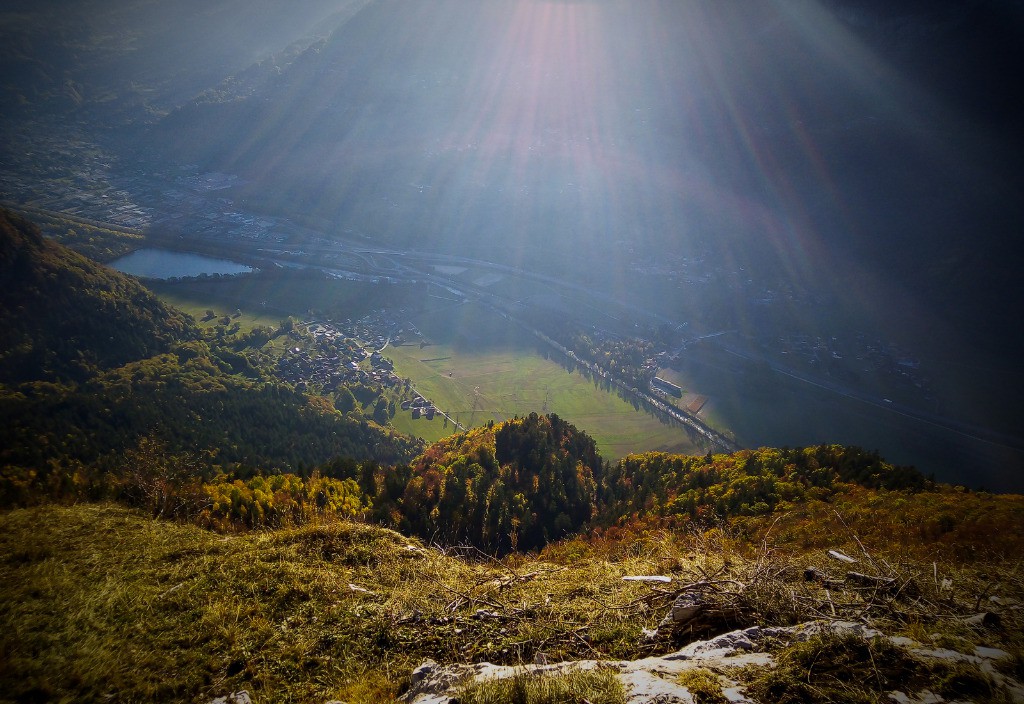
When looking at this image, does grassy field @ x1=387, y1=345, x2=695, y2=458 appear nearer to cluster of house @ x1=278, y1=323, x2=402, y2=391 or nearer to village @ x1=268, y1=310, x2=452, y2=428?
village @ x1=268, y1=310, x2=452, y2=428

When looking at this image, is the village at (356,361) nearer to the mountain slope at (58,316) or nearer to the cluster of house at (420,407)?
the cluster of house at (420,407)

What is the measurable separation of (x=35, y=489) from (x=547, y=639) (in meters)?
10.5

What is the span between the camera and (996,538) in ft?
26.5

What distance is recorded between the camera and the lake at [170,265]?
10162 cm

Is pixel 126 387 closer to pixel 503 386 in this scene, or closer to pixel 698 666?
pixel 503 386

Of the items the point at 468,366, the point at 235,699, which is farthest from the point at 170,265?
the point at 235,699

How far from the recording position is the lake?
333ft

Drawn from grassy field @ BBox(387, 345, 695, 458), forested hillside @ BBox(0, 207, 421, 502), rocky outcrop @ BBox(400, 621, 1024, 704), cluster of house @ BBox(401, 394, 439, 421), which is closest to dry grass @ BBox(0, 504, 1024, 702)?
rocky outcrop @ BBox(400, 621, 1024, 704)

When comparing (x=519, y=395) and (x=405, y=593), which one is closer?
(x=405, y=593)

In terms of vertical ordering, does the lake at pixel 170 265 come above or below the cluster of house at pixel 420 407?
above

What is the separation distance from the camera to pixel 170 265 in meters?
107

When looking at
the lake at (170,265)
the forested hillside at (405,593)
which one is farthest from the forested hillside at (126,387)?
the lake at (170,265)

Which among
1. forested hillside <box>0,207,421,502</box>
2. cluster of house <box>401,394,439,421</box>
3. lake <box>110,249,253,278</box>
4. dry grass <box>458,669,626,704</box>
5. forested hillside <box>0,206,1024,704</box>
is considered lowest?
cluster of house <box>401,394,439,421</box>

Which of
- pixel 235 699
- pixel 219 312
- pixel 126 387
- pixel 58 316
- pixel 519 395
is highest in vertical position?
pixel 235 699
